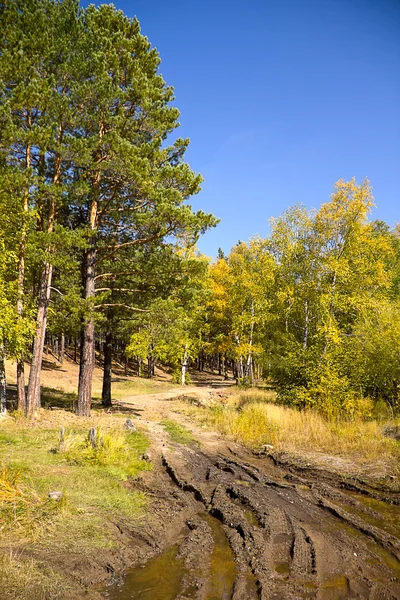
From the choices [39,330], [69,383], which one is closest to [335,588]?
[39,330]

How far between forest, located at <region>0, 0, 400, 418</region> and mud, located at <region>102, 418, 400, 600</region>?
633 centimetres

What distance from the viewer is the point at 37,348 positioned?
13266mm

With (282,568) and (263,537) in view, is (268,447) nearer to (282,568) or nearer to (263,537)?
(263,537)

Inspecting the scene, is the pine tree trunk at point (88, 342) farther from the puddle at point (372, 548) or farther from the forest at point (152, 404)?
the puddle at point (372, 548)

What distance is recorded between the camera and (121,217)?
15.9m

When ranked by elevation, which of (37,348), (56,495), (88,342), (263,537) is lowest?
(263,537)

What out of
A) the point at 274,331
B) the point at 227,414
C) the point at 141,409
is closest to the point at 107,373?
the point at 141,409

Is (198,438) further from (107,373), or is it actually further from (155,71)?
(155,71)

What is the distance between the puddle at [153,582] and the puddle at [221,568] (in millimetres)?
440

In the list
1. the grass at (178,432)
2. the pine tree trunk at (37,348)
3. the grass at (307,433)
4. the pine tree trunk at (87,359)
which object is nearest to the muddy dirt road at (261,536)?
the grass at (307,433)

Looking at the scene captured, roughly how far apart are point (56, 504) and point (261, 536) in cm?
337

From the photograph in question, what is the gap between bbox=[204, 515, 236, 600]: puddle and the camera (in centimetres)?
441

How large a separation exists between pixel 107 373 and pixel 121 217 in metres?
8.44

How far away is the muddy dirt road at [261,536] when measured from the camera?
4535 mm
